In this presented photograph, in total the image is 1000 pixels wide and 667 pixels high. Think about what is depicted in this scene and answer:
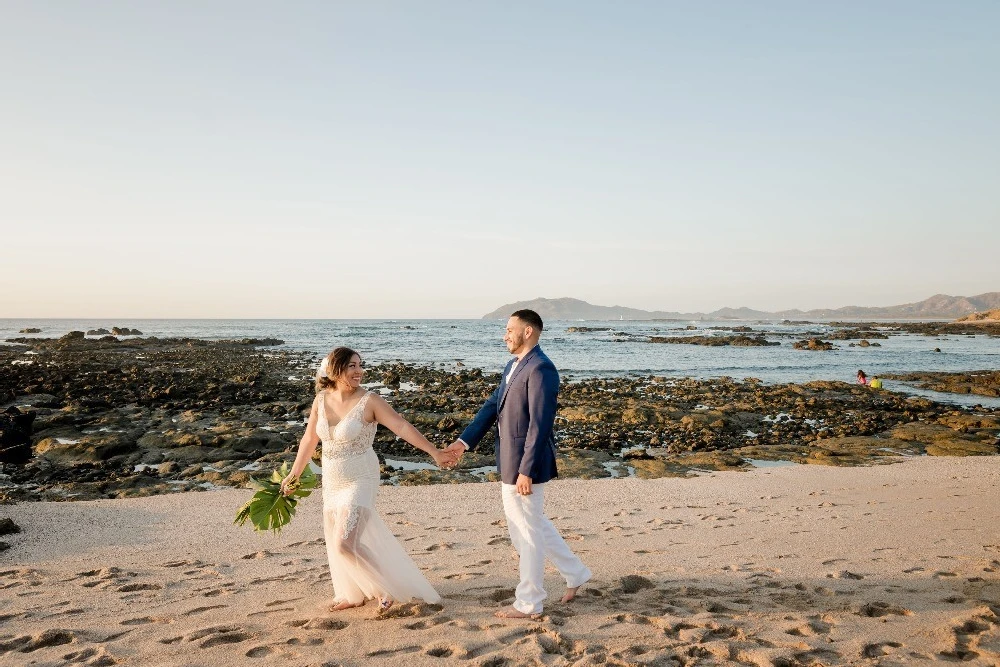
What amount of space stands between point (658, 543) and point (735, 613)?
237 cm

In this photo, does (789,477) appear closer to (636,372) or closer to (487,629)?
(487,629)

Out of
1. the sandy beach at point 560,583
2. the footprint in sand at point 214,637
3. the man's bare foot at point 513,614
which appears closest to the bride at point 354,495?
the sandy beach at point 560,583

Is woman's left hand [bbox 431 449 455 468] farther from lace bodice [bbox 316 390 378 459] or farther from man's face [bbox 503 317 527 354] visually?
man's face [bbox 503 317 527 354]

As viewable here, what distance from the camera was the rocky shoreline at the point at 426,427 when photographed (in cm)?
1175

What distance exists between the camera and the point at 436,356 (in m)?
49.2

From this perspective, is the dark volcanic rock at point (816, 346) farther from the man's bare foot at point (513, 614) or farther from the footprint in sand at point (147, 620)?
the footprint in sand at point (147, 620)

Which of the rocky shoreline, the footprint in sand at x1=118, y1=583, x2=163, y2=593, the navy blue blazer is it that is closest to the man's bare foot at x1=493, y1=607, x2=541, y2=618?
the navy blue blazer

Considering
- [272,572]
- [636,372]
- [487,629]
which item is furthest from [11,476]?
[636,372]

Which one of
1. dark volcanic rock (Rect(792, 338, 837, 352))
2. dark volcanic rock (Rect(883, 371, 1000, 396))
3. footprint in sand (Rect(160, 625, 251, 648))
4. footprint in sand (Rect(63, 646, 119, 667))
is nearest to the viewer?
footprint in sand (Rect(63, 646, 119, 667))

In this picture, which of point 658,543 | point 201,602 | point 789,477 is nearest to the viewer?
point 201,602

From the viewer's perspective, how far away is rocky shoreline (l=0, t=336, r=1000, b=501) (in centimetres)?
1175

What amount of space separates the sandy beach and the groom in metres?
0.29

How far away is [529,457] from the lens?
4.74 metres

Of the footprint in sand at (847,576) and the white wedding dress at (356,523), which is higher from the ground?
the white wedding dress at (356,523)
